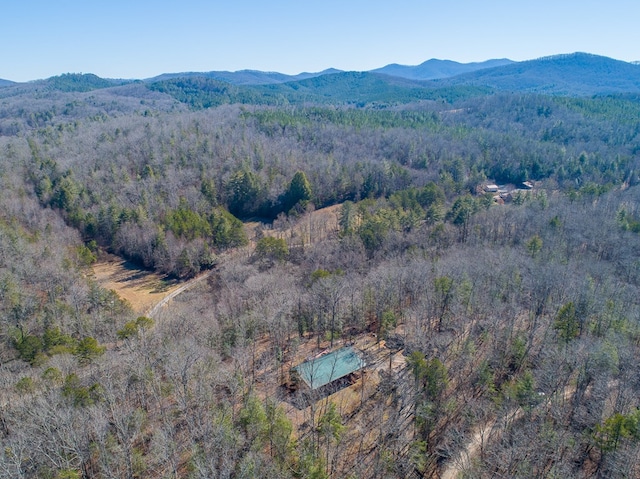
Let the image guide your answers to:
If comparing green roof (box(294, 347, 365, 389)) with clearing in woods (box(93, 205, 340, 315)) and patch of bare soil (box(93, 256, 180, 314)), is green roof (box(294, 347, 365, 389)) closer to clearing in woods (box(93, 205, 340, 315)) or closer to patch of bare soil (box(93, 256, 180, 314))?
clearing in woods (box(93, 205, 340, 315))

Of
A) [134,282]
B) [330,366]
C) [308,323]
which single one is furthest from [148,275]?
[330,366]

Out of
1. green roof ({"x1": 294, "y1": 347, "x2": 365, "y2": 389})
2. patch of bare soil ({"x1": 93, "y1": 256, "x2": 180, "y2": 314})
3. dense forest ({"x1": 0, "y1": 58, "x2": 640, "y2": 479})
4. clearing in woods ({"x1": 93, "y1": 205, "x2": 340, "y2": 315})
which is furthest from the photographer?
clearing in woods ({"x1": 93, "y1": 205, "x2": 340, "y2": 315})

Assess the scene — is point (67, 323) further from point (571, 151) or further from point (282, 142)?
point (571, 151)

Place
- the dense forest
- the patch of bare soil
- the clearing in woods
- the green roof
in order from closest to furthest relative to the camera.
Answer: the dense forest < the green roof < the patch of bare soil < the clearing in woods

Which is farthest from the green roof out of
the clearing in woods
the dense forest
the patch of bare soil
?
→ the patch of bare soil

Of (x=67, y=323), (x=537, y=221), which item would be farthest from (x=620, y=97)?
(x=67, y=323)

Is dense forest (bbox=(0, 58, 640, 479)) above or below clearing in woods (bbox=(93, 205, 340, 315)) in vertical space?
above
